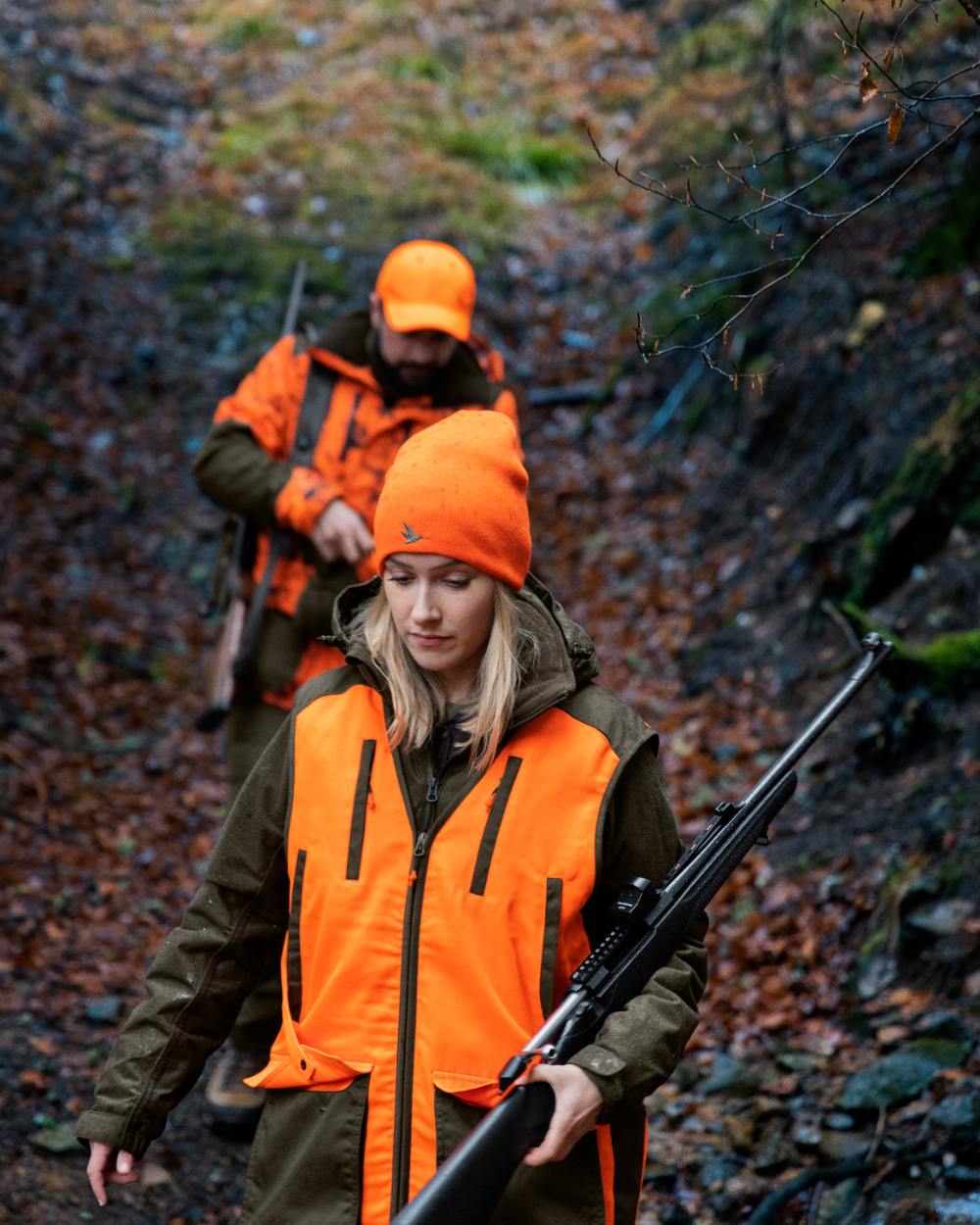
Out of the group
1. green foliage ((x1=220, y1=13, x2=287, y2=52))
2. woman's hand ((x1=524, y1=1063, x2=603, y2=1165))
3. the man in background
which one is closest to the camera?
woman's hand ((x1=524, y1=1063, x2=603, y2=1165))

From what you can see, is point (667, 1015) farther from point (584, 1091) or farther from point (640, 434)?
point (640, 434)

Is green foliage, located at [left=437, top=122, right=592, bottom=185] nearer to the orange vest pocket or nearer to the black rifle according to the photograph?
the black rifle

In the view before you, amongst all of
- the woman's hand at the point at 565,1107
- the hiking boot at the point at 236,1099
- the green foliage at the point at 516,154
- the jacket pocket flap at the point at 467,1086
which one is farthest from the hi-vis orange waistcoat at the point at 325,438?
the green foliage at the point at 516,154

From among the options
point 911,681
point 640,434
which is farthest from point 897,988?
point 640,434

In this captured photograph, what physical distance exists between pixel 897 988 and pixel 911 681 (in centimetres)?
165

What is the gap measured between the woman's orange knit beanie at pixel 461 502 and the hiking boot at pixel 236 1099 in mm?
2787

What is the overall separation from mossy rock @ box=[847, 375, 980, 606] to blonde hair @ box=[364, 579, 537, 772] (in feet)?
15.9

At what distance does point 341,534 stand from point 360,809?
2.04m

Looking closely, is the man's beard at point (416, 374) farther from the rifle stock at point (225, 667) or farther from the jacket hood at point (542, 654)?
the jacket hood at point (542, 654)

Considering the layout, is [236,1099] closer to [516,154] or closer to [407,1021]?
[407,1021]

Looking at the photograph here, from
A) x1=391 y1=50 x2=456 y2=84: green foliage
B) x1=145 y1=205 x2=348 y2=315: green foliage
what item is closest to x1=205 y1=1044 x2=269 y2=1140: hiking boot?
x1=145 y1=205 x2=348 y2=315: green foliage

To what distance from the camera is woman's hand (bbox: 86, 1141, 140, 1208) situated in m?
2.82

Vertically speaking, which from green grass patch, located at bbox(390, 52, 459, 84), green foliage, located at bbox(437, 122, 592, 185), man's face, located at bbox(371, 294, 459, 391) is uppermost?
green grass patch, located at bbox(390, 52, 459, 84)

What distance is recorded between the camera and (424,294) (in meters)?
4.81
